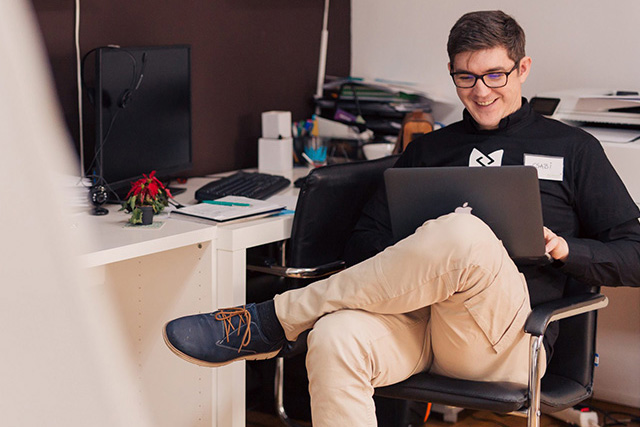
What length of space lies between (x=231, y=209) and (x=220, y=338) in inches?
17.7

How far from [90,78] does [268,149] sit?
73 cm

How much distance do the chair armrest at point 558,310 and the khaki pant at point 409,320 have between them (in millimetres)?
49

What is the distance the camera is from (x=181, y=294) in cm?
192

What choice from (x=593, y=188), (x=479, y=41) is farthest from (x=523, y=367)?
(x=479, y=41)

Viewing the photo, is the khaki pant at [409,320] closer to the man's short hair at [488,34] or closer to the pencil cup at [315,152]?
the man's short hair at [488,34]

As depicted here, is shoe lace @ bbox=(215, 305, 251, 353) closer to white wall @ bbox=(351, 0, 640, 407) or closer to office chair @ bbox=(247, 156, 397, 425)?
office chair @ bbox=(247, 156, 397, 425)

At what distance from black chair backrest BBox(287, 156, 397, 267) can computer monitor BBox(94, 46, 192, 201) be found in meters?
0.49

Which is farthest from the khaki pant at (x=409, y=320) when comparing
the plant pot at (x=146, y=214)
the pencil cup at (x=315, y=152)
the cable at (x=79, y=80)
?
the pencil cup at (x=315, y=152)

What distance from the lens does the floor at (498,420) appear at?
2.37 m

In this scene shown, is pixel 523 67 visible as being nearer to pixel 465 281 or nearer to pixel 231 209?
pixel 465 281

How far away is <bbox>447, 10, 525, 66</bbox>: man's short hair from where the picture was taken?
1774mm

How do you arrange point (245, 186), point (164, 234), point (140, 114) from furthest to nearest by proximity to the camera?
1. point (245, 186)
2. point (140, 114)
3. point (164, 234)

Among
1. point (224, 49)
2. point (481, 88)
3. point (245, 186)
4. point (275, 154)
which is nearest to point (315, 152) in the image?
point (275, 154)

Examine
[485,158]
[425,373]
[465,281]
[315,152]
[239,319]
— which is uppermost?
[485,158]
